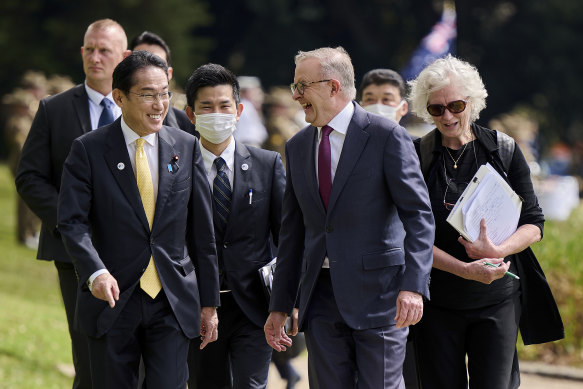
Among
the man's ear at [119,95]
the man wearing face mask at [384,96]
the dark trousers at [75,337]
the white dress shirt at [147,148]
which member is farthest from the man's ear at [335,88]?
the man wearing face mask at [384,96]

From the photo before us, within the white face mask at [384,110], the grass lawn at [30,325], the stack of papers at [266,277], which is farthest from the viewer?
the grass lawn at [30,325]

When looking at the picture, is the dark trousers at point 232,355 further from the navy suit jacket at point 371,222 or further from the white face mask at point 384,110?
the white face mask at point 384,110

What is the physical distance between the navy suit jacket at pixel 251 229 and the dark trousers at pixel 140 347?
2.58 feet

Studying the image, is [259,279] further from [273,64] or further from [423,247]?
[273,64]

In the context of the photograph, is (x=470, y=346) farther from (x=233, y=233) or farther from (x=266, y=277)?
(x=233, y=233)

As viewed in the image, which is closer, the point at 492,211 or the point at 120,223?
the point at 120,223

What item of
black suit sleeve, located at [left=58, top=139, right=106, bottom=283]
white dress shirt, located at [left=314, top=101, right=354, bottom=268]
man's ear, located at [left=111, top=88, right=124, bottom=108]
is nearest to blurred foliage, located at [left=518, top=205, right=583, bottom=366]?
white dress shirt, located at [left=314, top=101, right=354, bottom=268]

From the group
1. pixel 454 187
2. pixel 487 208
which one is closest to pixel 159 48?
pixel 454 187

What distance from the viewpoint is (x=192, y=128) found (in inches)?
241

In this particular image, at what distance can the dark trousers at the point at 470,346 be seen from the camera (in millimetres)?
5027

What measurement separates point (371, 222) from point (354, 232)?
0.31 ft

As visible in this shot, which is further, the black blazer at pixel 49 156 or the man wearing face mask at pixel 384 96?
the man wearing face mask at pixel 384 96

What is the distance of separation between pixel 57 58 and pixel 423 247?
107 ft

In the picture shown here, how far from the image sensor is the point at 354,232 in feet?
15.1
